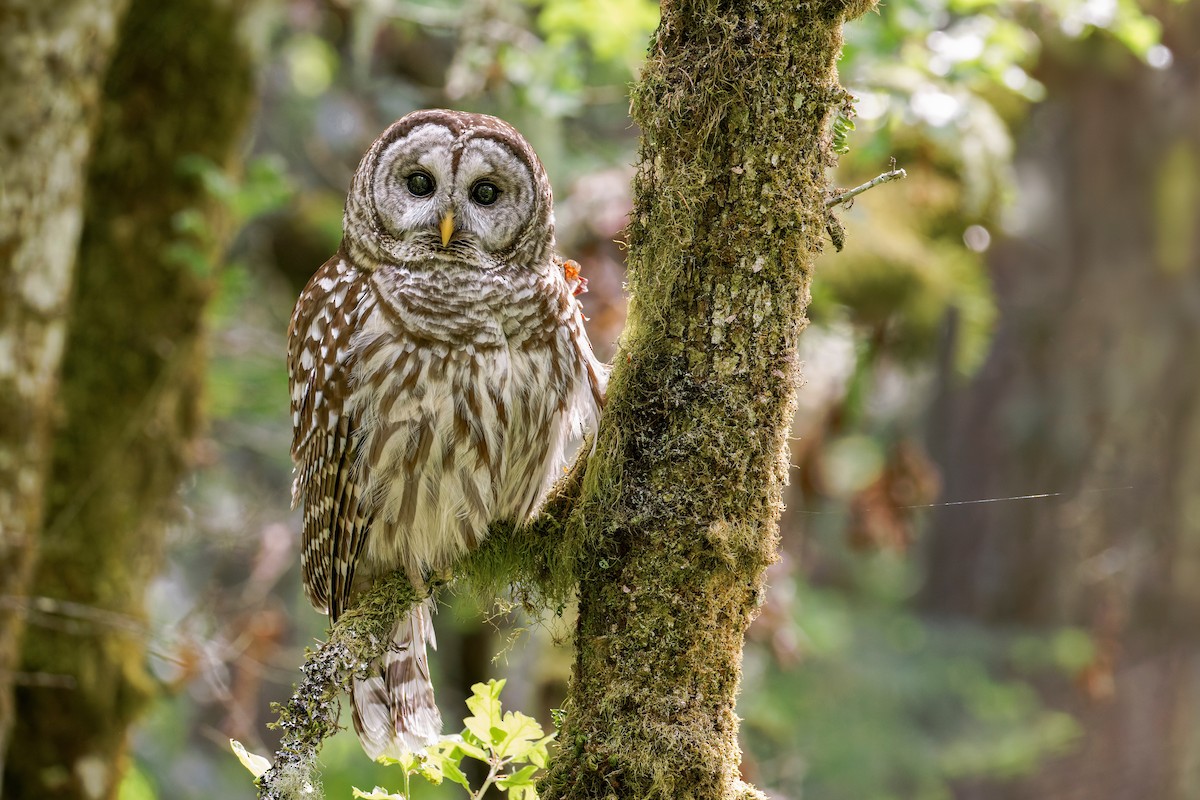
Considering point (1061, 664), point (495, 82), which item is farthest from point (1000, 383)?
point (495, 82)

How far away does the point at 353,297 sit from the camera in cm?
303

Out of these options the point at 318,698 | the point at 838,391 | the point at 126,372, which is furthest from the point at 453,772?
the point at 838,391

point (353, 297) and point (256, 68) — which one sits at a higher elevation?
point (256, 68)

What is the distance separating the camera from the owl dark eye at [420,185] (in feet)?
10.2

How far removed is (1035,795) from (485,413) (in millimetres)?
8415

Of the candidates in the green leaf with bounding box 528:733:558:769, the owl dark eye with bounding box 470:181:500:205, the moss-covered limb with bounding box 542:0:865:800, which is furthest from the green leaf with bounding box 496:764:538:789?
the owl dark eye with bounding box 470:181:500:205

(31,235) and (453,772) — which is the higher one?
(31,235)

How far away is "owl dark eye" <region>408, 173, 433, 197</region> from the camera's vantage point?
310 centimetres

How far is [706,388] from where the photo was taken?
82.0 inches

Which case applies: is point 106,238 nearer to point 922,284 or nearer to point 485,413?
point 485,413

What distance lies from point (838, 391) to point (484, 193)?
157 inches

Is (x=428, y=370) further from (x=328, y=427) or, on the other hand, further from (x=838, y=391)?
(x=838, y=391)

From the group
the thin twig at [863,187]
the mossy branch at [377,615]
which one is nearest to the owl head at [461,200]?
the mossy branch at [377,615]

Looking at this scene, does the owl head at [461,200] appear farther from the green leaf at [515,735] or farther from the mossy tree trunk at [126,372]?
the mossy tree trunk at [126,372]
